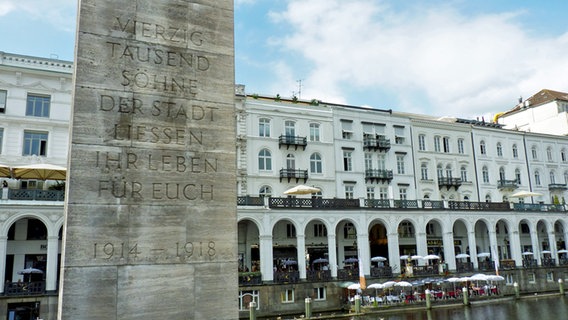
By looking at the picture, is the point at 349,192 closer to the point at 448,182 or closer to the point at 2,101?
the point at 448,182

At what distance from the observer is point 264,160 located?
46625 millimetres

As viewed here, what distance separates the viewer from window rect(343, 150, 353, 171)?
50719 millimetres

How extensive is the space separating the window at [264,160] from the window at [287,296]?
1293 cm

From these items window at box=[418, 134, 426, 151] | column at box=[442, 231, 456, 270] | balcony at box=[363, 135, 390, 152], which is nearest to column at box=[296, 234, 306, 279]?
balcony at box=[363, 135, 390, 152]

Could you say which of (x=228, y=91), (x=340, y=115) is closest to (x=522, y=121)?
(x=340, y=115)

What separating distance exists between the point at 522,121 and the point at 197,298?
263 feet

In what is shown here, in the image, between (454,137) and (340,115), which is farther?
(454,137)

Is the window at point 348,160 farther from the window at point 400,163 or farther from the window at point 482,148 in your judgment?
the window at point 482,148

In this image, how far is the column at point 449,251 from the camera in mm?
47250

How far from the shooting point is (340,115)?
51.3 metres

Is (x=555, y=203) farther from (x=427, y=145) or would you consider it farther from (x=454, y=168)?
(x=427, y=145)

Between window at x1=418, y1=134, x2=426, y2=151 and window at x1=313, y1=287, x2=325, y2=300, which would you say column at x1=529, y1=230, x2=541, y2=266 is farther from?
window at x1=313, y1=287, x2=325, y2=300

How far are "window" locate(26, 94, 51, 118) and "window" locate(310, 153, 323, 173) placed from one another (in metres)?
24.6

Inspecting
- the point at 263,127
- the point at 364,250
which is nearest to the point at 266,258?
the point at 364,250
